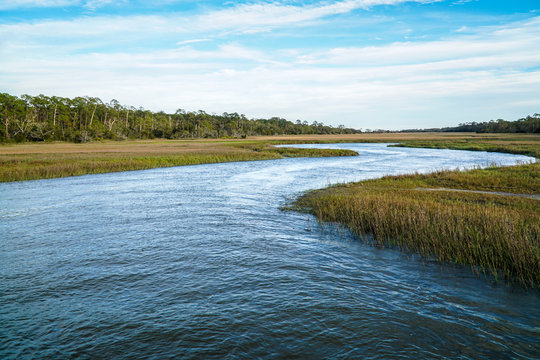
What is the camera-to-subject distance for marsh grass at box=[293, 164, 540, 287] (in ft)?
36.7

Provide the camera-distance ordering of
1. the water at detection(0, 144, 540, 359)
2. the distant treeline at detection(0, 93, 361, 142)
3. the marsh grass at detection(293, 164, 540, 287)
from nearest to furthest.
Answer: the water at detection(0, 144, 540, 359) < the marsh grass at detection(293, 164, 540, 287) < the distant treeline at detection(0, 93, 361, 142)

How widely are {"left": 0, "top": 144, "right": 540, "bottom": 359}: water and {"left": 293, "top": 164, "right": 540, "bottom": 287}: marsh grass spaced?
0.88 m

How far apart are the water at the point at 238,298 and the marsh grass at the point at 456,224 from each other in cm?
88

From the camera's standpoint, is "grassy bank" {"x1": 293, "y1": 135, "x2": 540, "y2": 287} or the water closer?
the water

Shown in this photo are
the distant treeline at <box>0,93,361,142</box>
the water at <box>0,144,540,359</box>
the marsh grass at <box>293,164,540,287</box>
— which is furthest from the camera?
the distant treeline at <box>0,93,361,142</box>

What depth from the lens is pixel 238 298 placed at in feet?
33.5

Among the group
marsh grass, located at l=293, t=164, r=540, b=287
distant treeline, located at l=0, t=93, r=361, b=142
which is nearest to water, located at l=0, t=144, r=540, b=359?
marsh grass, located at l=293, t=164, r=540, b=287

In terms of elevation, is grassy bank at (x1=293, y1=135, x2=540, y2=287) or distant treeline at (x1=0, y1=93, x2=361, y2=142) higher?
distant treeline at (x1=0, y1=93, x2=361, y2=142)

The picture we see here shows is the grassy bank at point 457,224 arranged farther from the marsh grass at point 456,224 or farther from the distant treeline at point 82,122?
the distant treeline at point 82,122

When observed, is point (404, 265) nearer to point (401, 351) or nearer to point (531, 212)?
point (401, 351)

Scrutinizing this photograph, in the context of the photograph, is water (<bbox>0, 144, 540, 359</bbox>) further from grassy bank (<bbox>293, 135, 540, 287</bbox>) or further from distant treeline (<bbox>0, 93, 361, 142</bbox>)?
distant treeline (<bbox>0, 93, 361, 142</bbox>)

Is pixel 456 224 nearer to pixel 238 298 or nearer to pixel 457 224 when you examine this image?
pixel 457 224

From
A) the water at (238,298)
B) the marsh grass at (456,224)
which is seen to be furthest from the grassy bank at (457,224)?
the water at (238,298)

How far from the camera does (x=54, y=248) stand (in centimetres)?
1477
